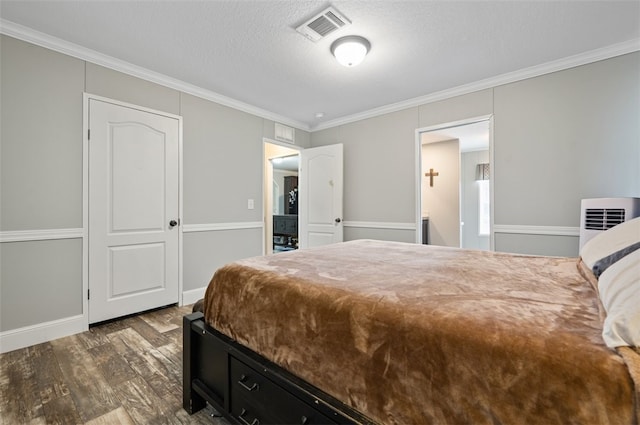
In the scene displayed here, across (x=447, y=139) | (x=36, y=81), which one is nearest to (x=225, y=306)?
(x=36, y=81)

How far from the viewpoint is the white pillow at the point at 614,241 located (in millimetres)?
1185

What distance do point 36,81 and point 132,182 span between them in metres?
1.02

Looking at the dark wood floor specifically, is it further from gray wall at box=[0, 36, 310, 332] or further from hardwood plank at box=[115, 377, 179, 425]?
gray wall at box=[0, 36, 310, 332]

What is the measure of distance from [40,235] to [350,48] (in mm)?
2982

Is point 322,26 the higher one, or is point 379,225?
point 322,26

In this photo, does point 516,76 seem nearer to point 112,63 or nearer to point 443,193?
point 443,193

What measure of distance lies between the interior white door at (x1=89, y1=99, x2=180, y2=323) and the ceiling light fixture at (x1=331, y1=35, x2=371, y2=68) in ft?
6.41

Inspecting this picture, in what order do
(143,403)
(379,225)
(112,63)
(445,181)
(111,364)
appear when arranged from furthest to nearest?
(445,181) → (379,225) → (112,63) → (111,364) → (143,403)

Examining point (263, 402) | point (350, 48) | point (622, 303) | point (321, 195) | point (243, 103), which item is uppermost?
point (243, 103)

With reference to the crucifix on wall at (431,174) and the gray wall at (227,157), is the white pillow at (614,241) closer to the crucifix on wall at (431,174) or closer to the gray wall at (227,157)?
the gray wall at (227,157)

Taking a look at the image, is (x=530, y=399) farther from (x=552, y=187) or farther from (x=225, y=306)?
(x=552, y=187)

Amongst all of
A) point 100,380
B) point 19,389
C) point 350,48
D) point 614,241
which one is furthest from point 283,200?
point 614,241

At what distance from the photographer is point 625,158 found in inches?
95.7

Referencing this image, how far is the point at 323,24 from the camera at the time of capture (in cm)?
211
